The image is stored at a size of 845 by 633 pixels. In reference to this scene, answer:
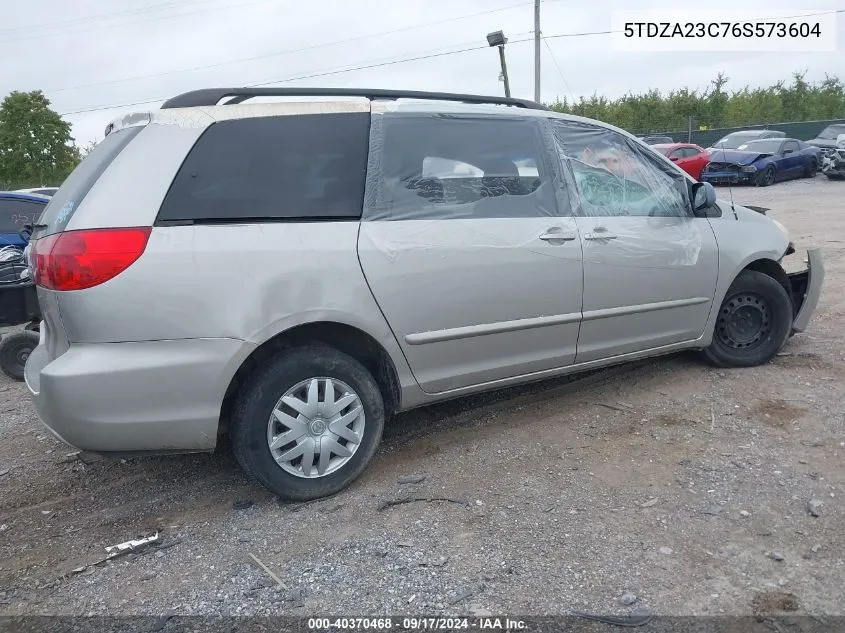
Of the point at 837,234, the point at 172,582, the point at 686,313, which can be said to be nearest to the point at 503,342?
the point at 686,313

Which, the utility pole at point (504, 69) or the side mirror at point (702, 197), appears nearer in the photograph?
the side mirror at point (702, 197)

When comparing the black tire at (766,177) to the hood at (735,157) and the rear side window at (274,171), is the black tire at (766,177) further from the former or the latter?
the rear side window at (274,171)

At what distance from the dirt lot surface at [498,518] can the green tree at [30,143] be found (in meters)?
31.3

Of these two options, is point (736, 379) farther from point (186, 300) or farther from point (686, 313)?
point (186, 300)

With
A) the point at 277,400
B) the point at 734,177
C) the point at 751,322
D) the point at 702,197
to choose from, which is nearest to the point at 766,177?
the point at 734,177

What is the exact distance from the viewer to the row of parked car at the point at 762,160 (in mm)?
20578

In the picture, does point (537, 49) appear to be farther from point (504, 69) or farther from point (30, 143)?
point (30, 143)

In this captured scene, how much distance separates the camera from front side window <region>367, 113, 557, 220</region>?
3.45 meters

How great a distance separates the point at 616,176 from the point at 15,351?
4.85 m

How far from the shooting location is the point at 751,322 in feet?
15.9

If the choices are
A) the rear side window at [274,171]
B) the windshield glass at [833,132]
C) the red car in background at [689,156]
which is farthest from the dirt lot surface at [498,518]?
the windshield glass at [833,132]

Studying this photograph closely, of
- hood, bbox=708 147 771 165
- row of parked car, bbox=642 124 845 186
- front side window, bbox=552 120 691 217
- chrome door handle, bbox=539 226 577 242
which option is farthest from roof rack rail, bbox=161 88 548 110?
hood, bbox=708 147 771 165

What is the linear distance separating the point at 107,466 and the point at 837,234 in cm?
1053

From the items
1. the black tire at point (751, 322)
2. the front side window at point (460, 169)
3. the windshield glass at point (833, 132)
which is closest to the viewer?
the front side window at point (460, 169)
